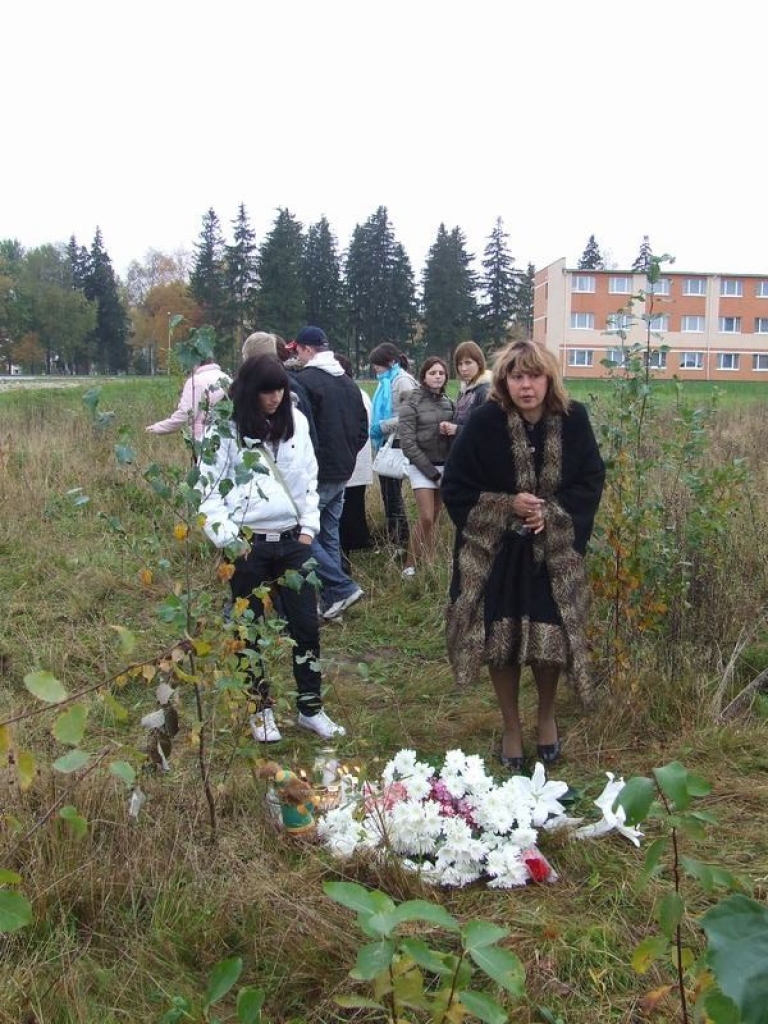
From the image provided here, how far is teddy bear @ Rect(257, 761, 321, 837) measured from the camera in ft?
8.77

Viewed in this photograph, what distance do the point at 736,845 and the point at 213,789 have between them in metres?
1.69

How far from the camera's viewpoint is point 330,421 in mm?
6059

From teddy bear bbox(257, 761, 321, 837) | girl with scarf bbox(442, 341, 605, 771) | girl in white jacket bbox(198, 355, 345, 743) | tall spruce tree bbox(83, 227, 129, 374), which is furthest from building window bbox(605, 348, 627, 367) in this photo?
tall spruce tree bbox(83, 227, 129, 374)

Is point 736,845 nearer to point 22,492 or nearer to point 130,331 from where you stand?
point 22,492

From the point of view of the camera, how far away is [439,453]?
6.61 m

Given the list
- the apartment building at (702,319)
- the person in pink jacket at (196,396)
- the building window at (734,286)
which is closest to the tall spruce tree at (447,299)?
the apartment building at (702,319)

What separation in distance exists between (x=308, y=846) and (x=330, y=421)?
369 centimetres

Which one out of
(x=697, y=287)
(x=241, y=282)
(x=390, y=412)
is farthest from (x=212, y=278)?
(x=390, y=412)

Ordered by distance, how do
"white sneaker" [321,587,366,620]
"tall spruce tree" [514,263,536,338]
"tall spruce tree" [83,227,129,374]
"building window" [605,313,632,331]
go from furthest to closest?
"tall spruce tree" [83,227,129,374] < "tall spruce tree" [514,263,536,338] < "white sneaker" [321,587,366,620] < "building window" [605,313,632,331]

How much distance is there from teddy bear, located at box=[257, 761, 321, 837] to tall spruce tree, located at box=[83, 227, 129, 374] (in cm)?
6862

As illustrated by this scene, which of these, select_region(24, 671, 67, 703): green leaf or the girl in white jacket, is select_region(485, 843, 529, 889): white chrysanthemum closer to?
the girl in white jacket

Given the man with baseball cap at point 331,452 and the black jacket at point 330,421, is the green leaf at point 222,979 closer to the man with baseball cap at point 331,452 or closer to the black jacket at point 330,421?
the man with baseball cap at point 331,452

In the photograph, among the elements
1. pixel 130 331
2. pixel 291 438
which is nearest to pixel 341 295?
pixel 130 331

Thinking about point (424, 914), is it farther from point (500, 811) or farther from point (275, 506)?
point (275, 506)
